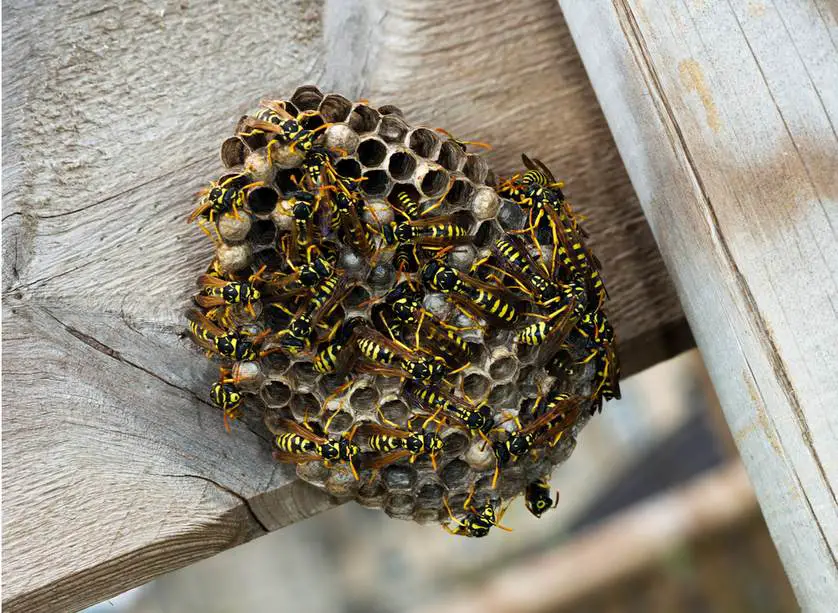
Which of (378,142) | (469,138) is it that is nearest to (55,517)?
(378,142)

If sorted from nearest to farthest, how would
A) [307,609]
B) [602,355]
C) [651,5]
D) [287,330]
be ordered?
[651,5], [287,330], [602,355], [307,609]

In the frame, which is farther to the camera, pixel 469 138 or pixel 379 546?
pixel 379 546

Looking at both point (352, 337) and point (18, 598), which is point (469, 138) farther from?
point (18, 598)

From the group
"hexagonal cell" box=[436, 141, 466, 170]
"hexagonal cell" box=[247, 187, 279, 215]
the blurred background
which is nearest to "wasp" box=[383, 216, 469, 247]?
"hexagonal cell" box=[436, 141, 466, 170]

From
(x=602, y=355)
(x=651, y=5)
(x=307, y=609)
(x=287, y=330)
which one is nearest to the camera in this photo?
(x=651, y=5)

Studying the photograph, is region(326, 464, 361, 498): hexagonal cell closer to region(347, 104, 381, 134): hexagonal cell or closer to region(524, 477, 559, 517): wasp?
region(524, 477, 559, 517): wasp

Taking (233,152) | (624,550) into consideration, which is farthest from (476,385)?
(624,550)

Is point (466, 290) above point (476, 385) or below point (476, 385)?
above

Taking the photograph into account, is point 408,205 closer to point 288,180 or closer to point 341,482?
point 288,180
